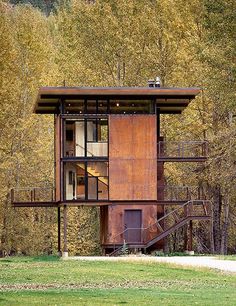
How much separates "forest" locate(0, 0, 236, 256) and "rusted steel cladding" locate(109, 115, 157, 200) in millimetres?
4099

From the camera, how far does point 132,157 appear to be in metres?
49.4

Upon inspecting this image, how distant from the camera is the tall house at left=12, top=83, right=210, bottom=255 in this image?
49000 mm

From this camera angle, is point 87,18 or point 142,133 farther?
point 87,18

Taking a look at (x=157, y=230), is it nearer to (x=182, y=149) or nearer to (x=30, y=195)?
(x=182, y=149)

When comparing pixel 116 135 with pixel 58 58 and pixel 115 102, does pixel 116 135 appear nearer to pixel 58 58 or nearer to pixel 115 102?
pixel 115 102

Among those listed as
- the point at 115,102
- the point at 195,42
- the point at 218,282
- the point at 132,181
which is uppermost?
the point at 195,42

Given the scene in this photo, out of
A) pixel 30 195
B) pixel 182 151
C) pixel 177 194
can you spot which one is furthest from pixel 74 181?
pixel 177 194

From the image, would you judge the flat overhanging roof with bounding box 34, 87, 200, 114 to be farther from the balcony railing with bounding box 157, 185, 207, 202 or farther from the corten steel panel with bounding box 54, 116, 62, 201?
the balcony railing with bounding box 157, 185, 207, 202

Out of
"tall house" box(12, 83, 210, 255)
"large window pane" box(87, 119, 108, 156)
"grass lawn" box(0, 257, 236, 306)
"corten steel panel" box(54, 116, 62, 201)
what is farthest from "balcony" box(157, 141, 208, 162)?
"grass lawn" box(0, 257, 236, 306)

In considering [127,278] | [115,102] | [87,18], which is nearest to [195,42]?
[115,102]

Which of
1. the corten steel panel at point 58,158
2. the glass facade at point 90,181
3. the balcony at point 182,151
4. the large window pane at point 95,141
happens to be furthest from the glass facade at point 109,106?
the glass facade at point 90,181

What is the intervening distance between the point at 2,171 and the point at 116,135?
425 inches

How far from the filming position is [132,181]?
4934 centimetres

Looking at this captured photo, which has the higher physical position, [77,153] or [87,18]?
[87,18]
